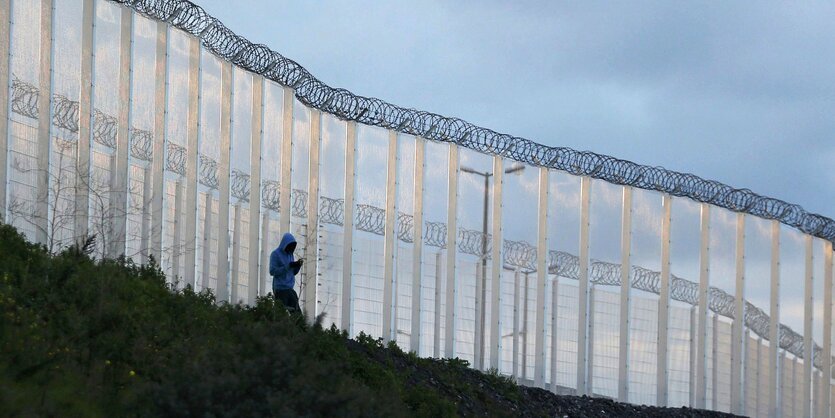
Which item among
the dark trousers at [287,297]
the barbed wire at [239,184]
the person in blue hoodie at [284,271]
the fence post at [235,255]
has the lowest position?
the dark trousers at [287,297]

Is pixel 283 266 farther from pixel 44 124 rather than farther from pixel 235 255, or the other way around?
pixel 235 255

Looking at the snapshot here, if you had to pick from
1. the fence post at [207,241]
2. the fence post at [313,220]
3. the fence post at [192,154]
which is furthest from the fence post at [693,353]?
the fence post at [192,154]

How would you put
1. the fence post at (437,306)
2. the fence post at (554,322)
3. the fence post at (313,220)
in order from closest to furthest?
the fence post at (313,220)
the fence post at (437,306)
the fence post at (554,322)

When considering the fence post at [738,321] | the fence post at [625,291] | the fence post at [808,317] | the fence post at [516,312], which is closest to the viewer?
the fence post at [625,291]

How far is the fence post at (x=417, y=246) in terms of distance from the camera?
79.0 feet

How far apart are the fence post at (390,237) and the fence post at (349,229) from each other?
2.23ft

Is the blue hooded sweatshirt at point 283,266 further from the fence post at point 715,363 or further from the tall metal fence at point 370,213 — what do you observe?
the fence post at point 715,363

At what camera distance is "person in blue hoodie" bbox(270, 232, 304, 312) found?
17531 mm

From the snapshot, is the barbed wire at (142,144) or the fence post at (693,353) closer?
the barbed wire at (142,144)

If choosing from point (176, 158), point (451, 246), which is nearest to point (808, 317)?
point (451, 246)

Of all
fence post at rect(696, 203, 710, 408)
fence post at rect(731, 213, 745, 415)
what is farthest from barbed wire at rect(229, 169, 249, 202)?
fence post at rect(731, 213, 745, 415)

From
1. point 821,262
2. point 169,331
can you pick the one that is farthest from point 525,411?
point 821,262

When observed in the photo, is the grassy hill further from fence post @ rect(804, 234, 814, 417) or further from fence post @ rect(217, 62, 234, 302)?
fence post @ rect(804, 234, 814, 417)

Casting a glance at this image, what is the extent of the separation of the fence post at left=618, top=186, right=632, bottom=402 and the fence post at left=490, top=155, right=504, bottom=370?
108 inches
